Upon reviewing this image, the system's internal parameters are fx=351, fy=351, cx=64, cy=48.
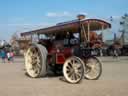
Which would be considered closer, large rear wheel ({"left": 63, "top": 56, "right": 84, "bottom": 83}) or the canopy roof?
large rear wheel ({"left": 63, "top": 56, "right": 84, "bottom": 83})

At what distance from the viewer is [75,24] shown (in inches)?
626

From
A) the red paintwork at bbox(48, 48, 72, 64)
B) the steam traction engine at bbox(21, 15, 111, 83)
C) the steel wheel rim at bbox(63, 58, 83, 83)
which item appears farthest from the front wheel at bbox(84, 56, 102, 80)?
the steel wheel rim at bbox(63, 58, 83, 83)

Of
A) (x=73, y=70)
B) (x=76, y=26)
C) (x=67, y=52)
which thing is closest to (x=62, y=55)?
(x=67, y=52)

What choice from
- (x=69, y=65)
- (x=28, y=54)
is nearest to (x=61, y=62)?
(x=69, y=65)

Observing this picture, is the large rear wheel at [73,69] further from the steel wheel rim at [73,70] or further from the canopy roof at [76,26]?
the canopy roof at [76,26]

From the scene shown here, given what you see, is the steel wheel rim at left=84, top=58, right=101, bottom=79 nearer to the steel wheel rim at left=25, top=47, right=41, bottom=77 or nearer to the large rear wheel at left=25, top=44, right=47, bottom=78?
the large rear wheel at left=25, top=44, right=47, bottom=78

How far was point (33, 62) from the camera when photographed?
1784cm

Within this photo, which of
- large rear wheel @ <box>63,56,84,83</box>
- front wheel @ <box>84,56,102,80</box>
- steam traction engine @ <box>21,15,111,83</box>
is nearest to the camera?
large rear wheel @ <box>63,56,84,83</box>

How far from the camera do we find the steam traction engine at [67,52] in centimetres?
1501

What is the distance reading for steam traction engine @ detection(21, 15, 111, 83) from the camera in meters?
15.0

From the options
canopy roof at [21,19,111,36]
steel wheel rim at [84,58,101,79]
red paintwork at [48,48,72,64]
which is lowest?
steel wheel rim at [84,58,101,79]

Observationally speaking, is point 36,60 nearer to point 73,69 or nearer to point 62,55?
point 62,55

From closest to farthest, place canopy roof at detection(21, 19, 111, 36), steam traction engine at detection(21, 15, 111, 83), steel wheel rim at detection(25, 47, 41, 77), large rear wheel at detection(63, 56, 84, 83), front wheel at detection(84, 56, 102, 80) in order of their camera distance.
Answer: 1. large rear wheel at detection(63, 56, 84, 83)
2. steam traction engine at detection(21, 15, 111, 83)
3. canopy roof at detection(21, 19, 111, 36)
4. front wheel at detection(84, 56, 102, 80)
5. steel wheel rim at detection(25, 47, 41, 77)

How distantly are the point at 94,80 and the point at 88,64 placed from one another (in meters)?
1.06
